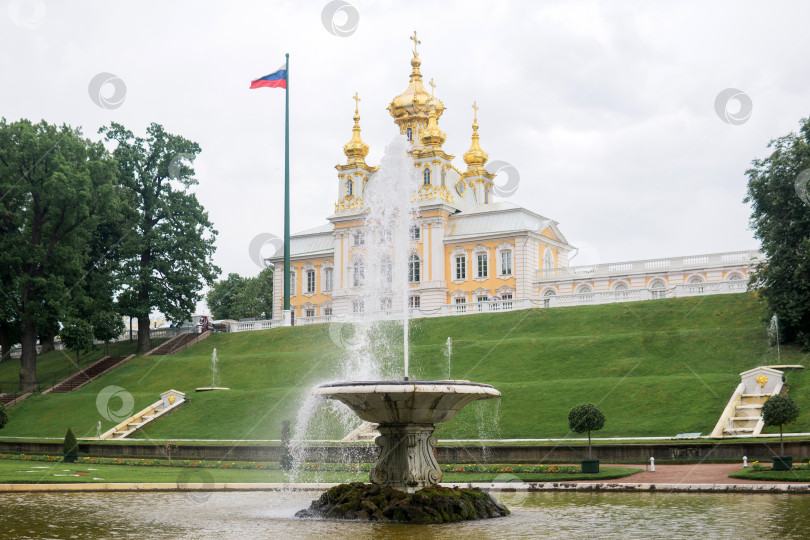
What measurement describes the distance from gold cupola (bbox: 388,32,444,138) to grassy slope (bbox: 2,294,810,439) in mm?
31981

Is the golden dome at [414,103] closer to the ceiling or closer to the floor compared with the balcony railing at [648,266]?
closer to the ceiling

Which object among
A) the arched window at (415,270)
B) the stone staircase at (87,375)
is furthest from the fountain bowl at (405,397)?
the arched window at (415,270)

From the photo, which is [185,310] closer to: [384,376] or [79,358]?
[79,358]

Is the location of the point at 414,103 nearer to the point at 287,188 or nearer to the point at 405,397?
the point at 287,188

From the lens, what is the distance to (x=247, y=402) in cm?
3441

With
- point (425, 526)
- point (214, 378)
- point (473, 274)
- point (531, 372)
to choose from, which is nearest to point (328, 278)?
point (473, 274)

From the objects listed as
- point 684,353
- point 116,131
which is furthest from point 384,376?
point 116,131

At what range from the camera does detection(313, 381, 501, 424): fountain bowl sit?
45.5 feet

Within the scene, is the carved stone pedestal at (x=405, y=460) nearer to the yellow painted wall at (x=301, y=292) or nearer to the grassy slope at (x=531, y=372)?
the grassy slope at (x=531, y=372)

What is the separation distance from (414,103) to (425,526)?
6667 centimetres

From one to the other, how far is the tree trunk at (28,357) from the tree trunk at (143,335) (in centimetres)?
940

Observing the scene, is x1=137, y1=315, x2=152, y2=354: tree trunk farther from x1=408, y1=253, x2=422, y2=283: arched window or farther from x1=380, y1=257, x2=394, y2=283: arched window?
x1=408, y1=253, x2=422, y2=283: arched window

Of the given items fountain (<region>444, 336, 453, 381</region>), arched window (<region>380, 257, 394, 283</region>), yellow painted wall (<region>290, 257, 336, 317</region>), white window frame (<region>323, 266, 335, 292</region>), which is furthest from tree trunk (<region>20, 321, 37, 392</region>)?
white window frame (<region>323, 266, 335, 292</region>)

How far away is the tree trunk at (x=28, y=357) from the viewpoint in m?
44.5
